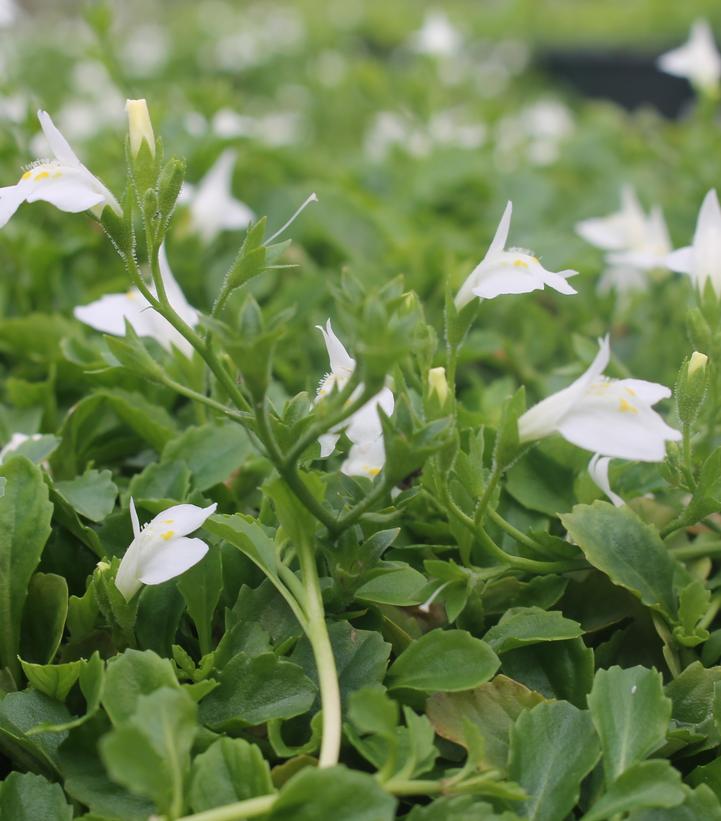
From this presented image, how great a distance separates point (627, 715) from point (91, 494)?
0.59 metres

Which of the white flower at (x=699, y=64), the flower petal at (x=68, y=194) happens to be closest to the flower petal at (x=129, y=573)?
the flower petal at (x=68, y=194)

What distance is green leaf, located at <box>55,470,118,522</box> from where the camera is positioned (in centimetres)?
109

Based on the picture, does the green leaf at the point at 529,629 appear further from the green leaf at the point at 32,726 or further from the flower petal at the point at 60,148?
the flower petal at the point at 60,148

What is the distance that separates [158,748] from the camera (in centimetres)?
74

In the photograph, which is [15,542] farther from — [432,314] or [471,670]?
[432,314]

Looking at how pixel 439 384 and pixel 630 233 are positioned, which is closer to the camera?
pixel 439 384

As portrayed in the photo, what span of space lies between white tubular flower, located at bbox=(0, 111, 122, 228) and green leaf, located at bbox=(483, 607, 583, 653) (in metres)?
0.54

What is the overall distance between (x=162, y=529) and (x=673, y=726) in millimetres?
506

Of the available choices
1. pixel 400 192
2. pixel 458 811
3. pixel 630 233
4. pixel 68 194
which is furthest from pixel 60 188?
pixel 400 192

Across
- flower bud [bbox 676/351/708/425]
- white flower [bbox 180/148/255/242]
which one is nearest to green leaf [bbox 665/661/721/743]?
flower bud [bbox 676/351/708/425]

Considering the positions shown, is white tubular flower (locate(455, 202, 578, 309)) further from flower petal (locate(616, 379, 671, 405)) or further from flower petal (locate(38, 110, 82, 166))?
flower petal (locate(38, 110, 82, 166))

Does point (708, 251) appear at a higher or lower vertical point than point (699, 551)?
higher

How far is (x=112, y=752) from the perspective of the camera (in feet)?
2.27

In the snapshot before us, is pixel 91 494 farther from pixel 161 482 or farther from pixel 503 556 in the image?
pixel 503 556
